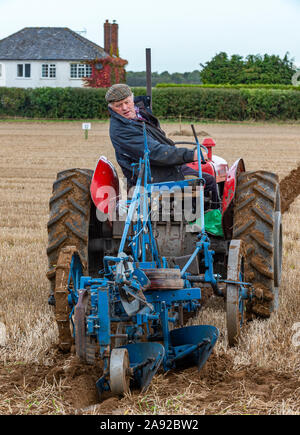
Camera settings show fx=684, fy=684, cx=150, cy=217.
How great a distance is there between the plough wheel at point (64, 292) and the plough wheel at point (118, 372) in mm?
608

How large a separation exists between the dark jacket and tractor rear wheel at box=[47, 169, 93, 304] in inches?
15.5

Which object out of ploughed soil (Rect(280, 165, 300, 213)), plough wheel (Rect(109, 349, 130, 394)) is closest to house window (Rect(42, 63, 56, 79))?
ploughed soil (Rect(280, 165, 300, 213))

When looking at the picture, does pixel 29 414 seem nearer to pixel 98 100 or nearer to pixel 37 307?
pixel 37 307

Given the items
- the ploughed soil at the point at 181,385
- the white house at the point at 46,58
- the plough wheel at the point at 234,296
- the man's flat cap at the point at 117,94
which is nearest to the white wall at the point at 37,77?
the white house at the point at 46,58

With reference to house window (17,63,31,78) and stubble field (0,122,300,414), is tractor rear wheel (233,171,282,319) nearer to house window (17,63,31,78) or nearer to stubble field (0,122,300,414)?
stubble field (0,122,300,414)

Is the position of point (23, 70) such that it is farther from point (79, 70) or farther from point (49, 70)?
point (79, 70)

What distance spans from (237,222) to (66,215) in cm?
134

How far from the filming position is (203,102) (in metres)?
41.3

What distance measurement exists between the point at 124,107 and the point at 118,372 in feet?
7.78

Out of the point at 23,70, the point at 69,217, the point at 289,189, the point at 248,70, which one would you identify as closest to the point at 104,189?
the point at 69,217

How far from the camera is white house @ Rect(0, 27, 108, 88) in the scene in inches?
2293

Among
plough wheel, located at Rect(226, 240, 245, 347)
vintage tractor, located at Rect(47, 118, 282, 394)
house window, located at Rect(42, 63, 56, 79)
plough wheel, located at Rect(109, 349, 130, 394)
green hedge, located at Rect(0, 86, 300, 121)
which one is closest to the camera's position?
plough wheel, located at Rect(109, 349, 130, 394)

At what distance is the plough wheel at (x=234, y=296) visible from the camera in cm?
450

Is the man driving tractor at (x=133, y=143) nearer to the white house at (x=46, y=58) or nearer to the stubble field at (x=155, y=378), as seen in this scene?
the stubble field at (x=155, y=378)
